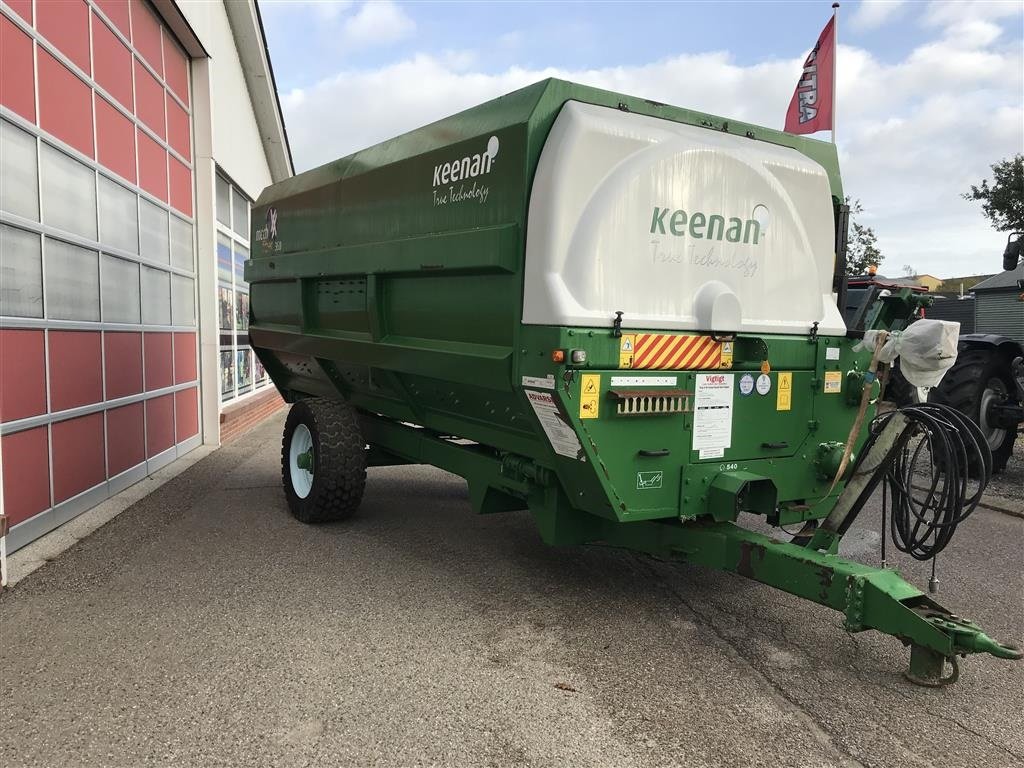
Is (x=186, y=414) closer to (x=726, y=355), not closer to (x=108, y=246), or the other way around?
(x=108, y=246)

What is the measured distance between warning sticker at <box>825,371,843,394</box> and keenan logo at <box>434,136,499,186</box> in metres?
2.32

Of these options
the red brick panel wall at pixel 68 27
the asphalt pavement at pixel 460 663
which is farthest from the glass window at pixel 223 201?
the asphalt pavement at pixel 460 663

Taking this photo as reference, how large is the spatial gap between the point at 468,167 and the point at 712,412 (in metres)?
1.88

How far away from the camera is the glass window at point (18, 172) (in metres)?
5.12

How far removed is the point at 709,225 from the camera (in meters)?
4.06

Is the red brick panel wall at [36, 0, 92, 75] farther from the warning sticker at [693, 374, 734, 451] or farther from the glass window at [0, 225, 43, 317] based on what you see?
the warning sticker at [693, 374, 734, 451]

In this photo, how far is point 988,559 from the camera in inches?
215

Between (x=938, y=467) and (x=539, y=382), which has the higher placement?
(x=539, y=382)

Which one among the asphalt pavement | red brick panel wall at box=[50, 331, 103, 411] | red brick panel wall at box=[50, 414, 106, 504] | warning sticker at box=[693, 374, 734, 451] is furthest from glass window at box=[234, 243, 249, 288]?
warning sticker at box=[693, 374, 734, 451]

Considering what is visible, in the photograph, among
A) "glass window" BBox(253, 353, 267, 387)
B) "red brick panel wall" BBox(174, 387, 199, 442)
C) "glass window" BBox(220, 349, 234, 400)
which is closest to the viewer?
"red brick panel wall" BBox(174, 387, 199, 442)

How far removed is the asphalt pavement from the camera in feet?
9.66

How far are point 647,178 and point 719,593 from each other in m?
2.48

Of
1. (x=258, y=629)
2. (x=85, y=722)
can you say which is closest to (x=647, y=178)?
(x=258, y=629)

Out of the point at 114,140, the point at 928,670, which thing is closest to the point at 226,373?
the point at 114,140
